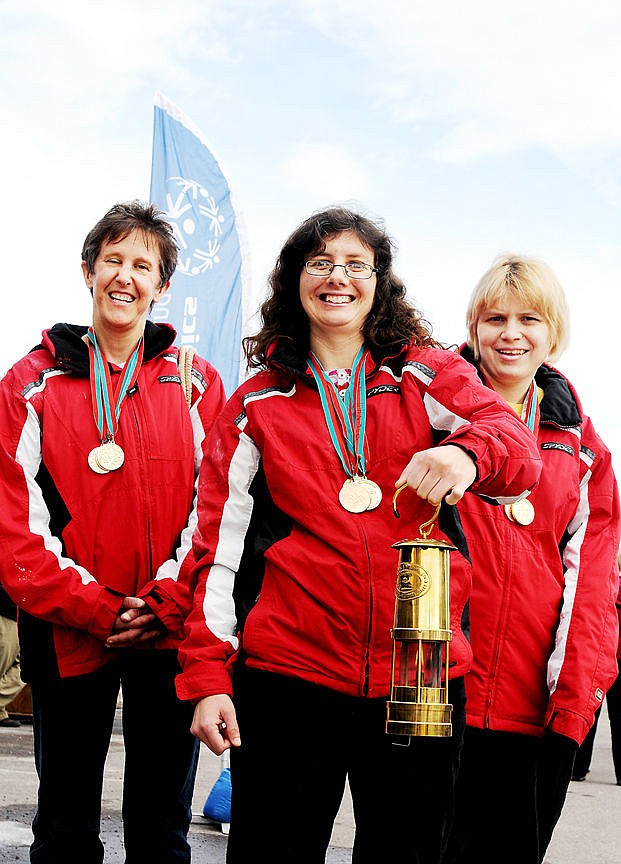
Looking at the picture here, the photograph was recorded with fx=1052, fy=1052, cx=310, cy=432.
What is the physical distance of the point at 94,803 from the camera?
3297 millimetres

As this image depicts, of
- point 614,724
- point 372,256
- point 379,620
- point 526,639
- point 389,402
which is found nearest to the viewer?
point 379,620

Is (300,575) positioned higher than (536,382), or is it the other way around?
(536,382)

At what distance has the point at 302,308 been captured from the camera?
3.04 m

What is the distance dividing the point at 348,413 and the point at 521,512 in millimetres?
784

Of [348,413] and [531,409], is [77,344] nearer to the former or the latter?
[348,413]

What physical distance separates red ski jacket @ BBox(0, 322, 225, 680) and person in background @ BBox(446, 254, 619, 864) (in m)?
0.94

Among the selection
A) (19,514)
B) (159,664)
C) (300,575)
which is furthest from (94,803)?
(300,575)

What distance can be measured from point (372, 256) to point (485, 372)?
0.77 metres

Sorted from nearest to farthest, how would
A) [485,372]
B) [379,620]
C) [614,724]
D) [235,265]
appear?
1. [379,620]
2. [485,372]
3. [235,265]
4. [614,724]

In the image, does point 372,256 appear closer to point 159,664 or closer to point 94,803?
point 159,664

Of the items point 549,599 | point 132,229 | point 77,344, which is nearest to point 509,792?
point 549,599

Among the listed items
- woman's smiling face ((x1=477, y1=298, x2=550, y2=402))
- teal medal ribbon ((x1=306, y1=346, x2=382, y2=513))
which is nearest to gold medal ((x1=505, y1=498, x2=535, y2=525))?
woman's smiling face ((x1=477, y1=298, x2=550, y2=402))

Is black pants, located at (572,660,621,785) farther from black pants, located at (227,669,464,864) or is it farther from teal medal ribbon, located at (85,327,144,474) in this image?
black pants, located at (227,669,464,864)

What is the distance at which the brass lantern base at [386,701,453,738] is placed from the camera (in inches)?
83.5
